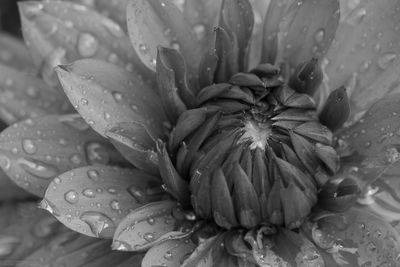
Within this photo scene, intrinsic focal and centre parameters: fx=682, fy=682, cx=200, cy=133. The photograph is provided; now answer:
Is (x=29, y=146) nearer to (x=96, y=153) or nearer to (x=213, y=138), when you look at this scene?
(x=96, y=153)

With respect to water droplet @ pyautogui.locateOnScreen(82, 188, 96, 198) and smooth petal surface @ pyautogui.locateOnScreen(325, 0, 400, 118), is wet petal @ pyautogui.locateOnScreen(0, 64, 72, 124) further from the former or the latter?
smooth petal surface @ pyautogui.locateOnScreen(325, 0, 400, 118)

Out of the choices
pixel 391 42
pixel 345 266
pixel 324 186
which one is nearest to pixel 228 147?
pixel 324 186

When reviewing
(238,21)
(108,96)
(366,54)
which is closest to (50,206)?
(108,96)

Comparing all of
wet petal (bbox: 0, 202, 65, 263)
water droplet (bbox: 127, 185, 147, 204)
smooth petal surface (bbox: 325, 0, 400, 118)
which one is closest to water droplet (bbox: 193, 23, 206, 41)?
smooth petal surface (bbox: 325, 0, 400, 118)

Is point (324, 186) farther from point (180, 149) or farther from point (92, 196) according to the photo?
point (92, 196)

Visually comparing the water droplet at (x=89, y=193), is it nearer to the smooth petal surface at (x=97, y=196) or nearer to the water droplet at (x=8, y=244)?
the smooth petal surface at (x=97, y=196)
